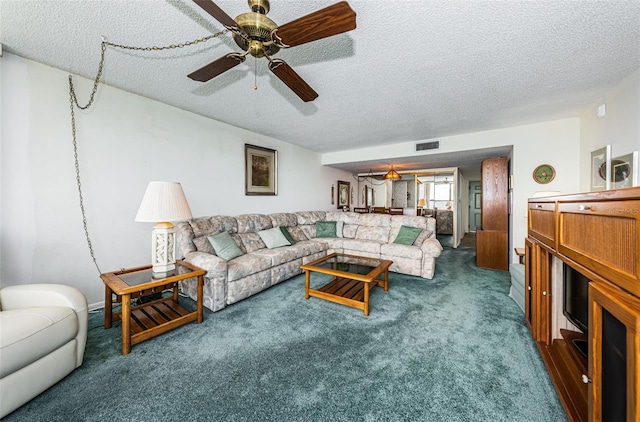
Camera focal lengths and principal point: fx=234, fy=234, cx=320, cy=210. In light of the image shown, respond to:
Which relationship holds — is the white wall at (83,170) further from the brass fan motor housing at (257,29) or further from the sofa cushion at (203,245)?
the brass fan motor housing at (257,29)

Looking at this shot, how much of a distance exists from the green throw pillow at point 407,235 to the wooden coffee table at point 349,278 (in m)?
1.02

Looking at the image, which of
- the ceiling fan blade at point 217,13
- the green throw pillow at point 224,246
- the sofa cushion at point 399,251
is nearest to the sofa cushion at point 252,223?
the green throw pillow at point 224,246

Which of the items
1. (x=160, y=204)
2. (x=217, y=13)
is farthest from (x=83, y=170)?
(x=217, y=13)

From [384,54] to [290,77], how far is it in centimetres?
86

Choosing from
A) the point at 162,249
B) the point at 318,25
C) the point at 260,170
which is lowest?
the point at 162,249

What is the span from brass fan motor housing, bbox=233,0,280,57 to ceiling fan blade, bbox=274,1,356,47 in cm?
5

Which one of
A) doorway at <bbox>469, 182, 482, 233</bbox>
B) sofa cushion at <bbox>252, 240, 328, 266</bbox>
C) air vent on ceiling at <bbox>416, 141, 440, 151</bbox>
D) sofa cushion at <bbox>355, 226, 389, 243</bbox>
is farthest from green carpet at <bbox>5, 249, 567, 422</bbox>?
doorway at <bbox>469, 182, 482, 233</bbox>

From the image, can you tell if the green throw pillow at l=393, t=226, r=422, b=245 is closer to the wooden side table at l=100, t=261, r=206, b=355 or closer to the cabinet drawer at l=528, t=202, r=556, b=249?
the cabinet drawer at l=528, t=202, r=556, b=249

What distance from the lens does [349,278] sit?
2.78 metres

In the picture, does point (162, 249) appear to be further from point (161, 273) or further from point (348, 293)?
point (348, 293)

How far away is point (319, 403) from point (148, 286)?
5.14 feet

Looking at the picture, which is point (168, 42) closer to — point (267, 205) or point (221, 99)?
point (221, 99)

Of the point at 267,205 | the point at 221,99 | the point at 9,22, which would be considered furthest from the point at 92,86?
the point at 267,205

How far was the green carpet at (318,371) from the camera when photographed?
1298 millimetres
